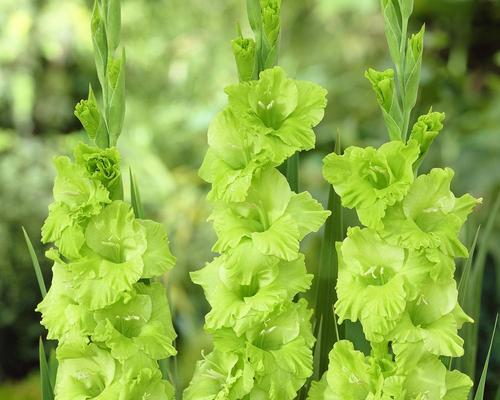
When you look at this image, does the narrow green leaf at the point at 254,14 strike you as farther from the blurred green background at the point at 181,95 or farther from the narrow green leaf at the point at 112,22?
the blurred green background at the point at 181,95

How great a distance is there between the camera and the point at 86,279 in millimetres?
757

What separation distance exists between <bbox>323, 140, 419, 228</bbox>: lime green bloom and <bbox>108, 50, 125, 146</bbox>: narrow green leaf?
17 cm

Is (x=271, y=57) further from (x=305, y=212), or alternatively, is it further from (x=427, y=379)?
(x=427, y=379)

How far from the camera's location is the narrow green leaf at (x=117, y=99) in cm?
78

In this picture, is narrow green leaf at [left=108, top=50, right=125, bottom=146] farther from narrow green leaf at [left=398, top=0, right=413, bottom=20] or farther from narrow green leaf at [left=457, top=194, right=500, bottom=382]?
narrow green leaf at [left=457, top=194, right=500, bottom=382]

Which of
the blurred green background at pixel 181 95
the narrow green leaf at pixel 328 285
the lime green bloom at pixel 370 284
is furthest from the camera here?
the blurred green background at pixel 181 95

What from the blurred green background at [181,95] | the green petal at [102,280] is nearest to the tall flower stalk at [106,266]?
the green petal at [102,280]

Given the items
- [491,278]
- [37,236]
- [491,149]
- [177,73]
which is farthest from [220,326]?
[177,73]

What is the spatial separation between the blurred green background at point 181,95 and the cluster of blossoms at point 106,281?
3.88ft

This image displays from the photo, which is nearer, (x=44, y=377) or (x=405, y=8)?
(x=405, y=8)

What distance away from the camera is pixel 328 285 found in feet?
2.81

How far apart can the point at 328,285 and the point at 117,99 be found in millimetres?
239

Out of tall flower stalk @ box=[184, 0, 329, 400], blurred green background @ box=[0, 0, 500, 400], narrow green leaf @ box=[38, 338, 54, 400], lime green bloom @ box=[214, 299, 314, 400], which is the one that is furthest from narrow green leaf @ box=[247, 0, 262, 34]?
blurred green background @ box=[0, 0, 500, 400]

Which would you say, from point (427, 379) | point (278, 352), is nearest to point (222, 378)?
point (278, 352)
